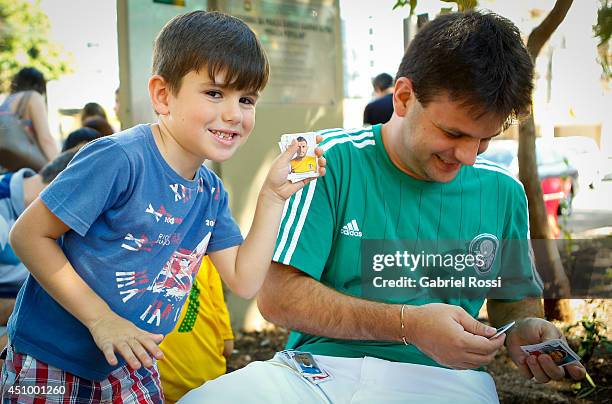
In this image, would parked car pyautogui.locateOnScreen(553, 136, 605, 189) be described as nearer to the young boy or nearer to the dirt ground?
the dirt ground

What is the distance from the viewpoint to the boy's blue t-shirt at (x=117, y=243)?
6.14 ft

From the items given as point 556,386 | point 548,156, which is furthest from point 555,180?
point 556,386

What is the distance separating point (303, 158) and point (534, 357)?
3.06 ft

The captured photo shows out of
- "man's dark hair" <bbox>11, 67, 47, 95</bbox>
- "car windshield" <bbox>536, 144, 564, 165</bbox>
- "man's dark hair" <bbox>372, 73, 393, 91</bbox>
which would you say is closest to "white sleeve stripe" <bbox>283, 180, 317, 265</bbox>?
"car windshield" <bbox>536, 144, 564, 165</bbox>

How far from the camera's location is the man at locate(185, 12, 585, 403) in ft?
7.00

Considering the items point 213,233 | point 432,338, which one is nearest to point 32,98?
point 213,233

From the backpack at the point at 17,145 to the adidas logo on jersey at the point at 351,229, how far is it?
11.9 ft

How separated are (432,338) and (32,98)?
4505mm

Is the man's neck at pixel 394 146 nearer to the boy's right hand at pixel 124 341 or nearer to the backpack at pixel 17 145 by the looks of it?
the boy's right hand at pixel 124 341

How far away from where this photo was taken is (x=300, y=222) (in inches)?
89.1

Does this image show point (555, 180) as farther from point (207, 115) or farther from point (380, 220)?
point (207, 115)

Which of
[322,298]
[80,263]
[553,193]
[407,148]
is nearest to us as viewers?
[80,263]

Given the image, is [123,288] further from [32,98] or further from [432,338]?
[32,98]

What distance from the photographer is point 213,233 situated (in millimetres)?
2223
